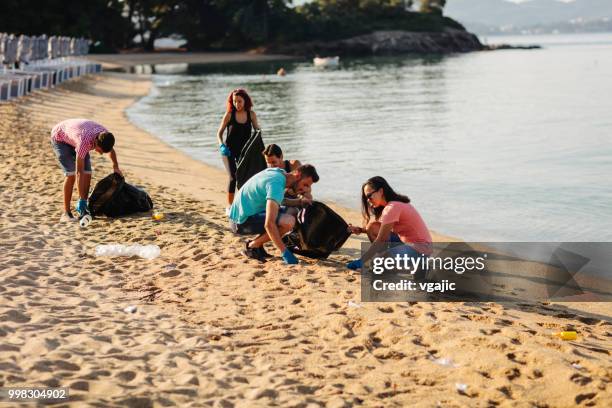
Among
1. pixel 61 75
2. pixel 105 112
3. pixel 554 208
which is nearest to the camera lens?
pixel 554 208

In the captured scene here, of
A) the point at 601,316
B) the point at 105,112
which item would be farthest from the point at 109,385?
the point at 105,112

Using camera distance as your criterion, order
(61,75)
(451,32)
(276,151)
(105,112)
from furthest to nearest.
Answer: (451,32) → (61,75) → (105,112) → (276,151)

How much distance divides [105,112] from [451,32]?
8205cm

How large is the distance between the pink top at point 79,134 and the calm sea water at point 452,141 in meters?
4.98

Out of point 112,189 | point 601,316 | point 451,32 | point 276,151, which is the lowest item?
point 601,316

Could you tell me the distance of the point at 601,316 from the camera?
6480mm

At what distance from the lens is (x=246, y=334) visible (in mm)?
5547

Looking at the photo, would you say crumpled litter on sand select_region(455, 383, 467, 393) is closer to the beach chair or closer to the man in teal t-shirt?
the man in teal t-shirt

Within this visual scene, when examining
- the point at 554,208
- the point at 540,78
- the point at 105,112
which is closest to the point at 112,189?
the point at 554,208

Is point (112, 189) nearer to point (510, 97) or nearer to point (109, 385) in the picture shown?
point (109, 385)

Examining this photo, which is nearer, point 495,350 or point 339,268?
point 495,350

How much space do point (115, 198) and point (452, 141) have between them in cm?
1295

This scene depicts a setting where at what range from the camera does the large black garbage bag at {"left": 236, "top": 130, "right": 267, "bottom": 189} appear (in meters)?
8.66

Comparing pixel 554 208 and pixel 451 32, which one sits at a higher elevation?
pixel 451 32
